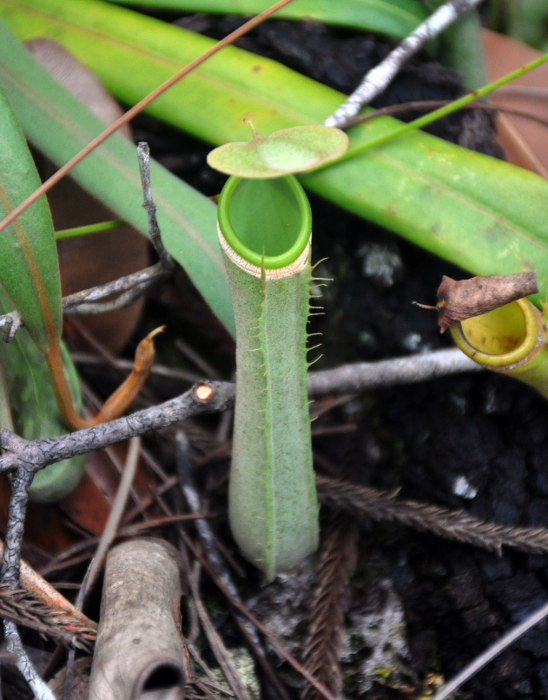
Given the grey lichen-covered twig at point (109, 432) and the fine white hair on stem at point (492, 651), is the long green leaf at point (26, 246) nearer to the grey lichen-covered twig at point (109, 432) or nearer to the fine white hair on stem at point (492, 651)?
the grey lichen-covered twig at point (109, 432)

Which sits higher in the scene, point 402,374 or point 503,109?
point 503,109

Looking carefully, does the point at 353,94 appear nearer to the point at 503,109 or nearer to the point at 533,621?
the point at 503,109

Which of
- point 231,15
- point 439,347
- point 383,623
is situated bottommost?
point 383,623

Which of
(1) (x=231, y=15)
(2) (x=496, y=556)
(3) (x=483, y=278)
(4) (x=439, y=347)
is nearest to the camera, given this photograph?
(3) (x=483, y=278)

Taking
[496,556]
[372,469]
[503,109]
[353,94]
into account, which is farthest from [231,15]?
[496,556]

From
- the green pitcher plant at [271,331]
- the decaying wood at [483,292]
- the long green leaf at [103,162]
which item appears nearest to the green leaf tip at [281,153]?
the green pitcher plant at [271,331]

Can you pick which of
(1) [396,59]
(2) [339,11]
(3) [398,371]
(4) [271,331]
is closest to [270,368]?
(4) [271,331]

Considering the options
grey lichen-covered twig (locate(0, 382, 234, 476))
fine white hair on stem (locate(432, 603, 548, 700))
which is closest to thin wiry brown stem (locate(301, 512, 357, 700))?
fine white hair on stem (locate(432, 603, 548, 700))

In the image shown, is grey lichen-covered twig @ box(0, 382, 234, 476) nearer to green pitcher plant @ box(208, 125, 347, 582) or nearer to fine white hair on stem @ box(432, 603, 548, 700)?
green pitcher plant @ box(208, 125, 347, 582)
